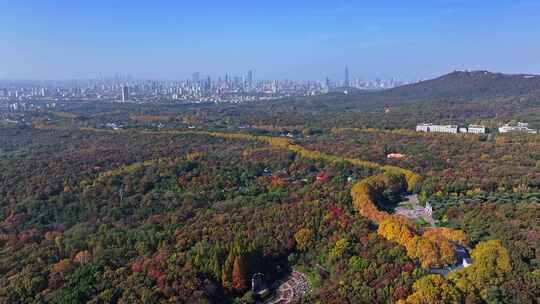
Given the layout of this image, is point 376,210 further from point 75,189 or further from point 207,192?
point 75,189

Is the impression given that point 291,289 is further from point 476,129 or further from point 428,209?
point 476,129

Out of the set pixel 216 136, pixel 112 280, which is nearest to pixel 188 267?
pixel 112 280

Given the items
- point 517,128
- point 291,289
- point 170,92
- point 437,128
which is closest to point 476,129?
point 517,128

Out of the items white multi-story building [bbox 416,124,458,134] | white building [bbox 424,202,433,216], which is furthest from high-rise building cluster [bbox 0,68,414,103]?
white building [bbox 424,202,433,216]

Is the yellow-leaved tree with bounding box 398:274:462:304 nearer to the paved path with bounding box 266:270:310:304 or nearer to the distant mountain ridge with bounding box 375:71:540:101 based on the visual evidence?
the paved path with bounding box 266:270:310:304

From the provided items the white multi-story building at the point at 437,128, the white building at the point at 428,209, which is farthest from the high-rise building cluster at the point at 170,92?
the white building at the point at 428,209
